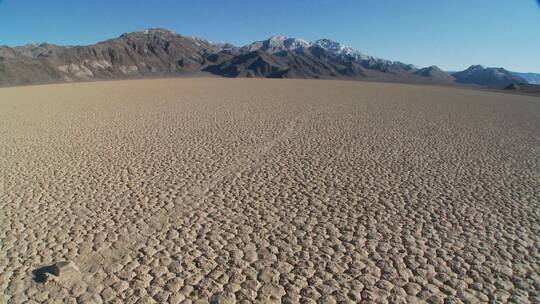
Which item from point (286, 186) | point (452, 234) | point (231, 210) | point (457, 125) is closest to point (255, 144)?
point (286, 186)

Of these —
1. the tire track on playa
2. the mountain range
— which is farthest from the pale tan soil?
the mountain range

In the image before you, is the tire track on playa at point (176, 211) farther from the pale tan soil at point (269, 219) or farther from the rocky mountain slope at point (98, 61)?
the rocky mountain slope at point (98, 61)

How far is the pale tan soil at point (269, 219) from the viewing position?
437 cm

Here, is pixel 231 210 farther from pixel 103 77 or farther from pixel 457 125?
pixel 103 77

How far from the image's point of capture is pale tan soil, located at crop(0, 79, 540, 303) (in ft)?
14.3

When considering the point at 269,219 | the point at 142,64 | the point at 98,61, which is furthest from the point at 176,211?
the point at 142,64

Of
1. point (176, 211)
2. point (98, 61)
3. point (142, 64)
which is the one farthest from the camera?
point (142, 64)

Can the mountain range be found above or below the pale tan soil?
above

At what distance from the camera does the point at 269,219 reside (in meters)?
6.14

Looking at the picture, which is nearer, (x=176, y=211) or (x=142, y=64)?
(x=176, y=211)

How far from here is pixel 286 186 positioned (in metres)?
7.77

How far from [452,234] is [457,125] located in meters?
12.6

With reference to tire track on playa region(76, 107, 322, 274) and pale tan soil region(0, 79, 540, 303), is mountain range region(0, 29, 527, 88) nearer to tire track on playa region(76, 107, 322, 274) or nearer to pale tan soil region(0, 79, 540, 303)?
pale tan soil region(0, 79, 540, 303)

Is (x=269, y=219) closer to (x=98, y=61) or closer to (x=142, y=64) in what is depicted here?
(x=98, y=61)
